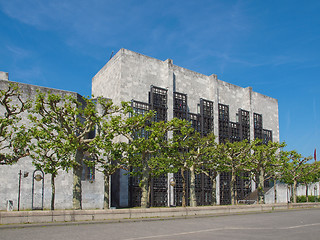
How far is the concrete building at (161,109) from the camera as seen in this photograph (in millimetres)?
34562

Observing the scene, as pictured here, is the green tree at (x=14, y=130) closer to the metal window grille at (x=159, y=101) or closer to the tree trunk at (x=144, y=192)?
the tree trunk at (x=144, y=192)

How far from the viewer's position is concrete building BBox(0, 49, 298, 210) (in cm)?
3456

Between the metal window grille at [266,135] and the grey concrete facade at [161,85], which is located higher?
the grey concrete facade at [161,85]

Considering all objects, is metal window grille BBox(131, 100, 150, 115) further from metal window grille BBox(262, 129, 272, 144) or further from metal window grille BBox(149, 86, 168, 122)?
metal window grille BBox(262, 129, 272, 144)

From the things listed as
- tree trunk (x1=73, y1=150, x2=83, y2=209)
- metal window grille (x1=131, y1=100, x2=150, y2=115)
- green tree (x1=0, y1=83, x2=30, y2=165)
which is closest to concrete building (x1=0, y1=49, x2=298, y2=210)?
metal window grille (x1=131, y1=100, x2=150, y2=115)

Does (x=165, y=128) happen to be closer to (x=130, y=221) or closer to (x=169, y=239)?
(x=130, y=221)

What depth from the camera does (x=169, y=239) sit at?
11688mm

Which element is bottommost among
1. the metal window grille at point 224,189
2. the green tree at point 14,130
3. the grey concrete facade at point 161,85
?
the metal window grille at point 224,189

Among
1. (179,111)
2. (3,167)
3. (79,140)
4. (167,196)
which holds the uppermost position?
(179,111)

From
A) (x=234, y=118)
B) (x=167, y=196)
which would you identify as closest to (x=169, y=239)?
(x=167, y=196)

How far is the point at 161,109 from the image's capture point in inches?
1747

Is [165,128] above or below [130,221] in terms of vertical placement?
above

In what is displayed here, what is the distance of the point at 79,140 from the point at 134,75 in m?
22.2

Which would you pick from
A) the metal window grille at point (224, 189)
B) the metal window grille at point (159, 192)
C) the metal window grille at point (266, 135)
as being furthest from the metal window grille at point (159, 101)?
the metal window grille at point (266, 135)
